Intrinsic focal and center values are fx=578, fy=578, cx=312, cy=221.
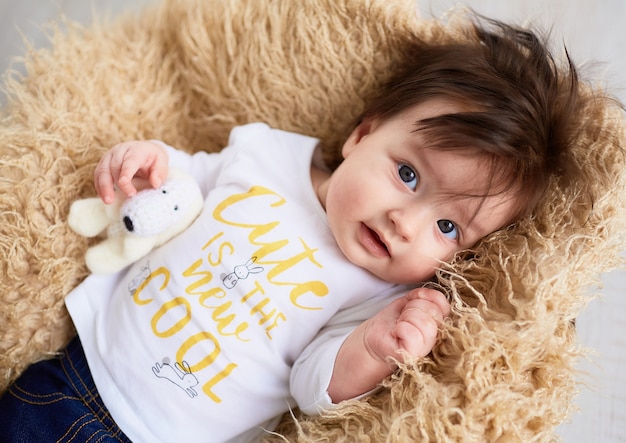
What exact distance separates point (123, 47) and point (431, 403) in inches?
37.5

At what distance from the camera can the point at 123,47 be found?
124 centimetres

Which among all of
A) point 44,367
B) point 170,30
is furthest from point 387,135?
point 44,367

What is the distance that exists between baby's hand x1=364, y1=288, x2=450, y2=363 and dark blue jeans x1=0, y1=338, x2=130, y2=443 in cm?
45

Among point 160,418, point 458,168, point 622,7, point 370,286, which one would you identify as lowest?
point 160,418

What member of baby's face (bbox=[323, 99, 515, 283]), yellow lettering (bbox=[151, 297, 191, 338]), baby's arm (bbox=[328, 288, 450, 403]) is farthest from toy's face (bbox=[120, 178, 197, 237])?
baby's arm (bbox=[328, 288, 450, 403])

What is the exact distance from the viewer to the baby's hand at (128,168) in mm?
967

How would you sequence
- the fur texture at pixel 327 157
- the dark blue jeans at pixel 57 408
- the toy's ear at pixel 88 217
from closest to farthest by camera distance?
the fur texture at pixel 327 157, the dark blue jeans at pixel 57 408, the toy's ear at pixel 88 217

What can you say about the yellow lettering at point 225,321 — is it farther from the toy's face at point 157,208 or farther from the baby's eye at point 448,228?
the baby's eye at point 448,228

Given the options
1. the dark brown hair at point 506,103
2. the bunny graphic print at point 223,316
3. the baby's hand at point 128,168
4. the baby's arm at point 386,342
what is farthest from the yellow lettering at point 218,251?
the dark brown hair at point 506,103

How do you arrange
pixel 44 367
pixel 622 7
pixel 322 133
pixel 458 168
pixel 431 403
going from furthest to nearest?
pixel 622 7 → pixel 322 133 → pixel 44 367 → pixel 458 168 → pixel 431 403

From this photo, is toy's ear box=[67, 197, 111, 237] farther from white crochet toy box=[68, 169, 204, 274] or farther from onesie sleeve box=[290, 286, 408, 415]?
onesie sleeve box=[290, 286, 408, 415]

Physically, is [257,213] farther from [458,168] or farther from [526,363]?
[526,363]

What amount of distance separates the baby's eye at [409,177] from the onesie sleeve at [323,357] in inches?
8.6

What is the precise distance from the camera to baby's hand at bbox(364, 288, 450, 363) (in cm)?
83
